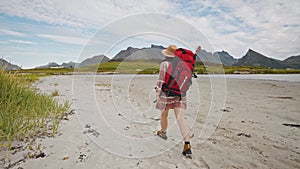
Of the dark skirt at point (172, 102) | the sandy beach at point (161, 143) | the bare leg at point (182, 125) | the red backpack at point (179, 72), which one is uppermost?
the red backpack at point (179, 72)

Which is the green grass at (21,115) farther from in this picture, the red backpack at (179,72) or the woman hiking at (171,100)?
the red backpack at (179,72)

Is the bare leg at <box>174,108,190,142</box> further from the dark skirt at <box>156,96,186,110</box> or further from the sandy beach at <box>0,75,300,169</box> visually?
the sandy beach at <box>0,75,300,169</box>

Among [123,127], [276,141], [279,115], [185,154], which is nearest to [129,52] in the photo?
[123,127]

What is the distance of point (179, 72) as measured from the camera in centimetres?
358

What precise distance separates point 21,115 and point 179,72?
361 centimetres

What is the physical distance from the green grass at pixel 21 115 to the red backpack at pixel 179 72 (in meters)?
2.66

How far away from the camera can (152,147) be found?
12.7 feet

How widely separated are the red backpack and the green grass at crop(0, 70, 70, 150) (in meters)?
2.66

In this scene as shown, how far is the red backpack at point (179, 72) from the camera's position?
3.55m

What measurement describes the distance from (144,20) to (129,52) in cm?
108

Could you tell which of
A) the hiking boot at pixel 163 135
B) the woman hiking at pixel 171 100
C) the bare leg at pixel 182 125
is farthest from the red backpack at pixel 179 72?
the hiking boot at pixel 163 135

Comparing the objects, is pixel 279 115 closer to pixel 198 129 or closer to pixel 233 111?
pixel 233 111

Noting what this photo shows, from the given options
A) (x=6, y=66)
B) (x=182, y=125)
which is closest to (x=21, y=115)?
(x=6, y=66)

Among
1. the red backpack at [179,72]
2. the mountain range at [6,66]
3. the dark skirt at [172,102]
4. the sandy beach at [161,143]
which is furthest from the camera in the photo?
the mountain range at [6,66]
